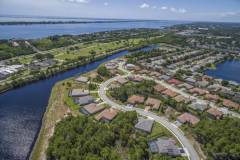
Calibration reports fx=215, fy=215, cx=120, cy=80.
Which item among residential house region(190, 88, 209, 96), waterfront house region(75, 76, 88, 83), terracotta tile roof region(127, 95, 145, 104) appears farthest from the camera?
waterfront house region(75, 76, 88, 83)

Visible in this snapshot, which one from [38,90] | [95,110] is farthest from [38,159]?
[38,90]

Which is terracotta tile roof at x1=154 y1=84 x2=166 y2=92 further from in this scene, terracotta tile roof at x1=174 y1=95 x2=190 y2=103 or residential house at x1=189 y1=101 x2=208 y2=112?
residential house at x1=189 y1=101 x2=208 y2=112

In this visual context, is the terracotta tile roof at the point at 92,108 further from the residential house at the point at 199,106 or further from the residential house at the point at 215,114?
the residential house at the point at 215,114

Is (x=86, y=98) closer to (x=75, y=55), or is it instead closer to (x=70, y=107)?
(x=70, y=107)

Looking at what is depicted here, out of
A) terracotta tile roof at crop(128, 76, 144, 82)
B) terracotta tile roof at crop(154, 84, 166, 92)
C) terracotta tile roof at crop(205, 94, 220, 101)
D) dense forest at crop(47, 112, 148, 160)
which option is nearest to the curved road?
dense forest at crop(47, 112, 148, 160)

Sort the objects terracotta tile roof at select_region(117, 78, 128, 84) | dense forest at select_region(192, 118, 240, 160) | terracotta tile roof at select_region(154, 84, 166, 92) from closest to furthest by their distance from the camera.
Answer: dense forest at select_region(192, 118, 240, 160) < terracotta tile roof at select_region(154, 84, 166, 92) < terracotta tile roof at select_region(117, 78, 128, 84)

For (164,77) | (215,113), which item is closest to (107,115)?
(215,113)

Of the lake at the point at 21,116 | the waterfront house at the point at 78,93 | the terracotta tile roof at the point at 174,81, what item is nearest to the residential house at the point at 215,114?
the terracotta tile roof at the point at 174,81
